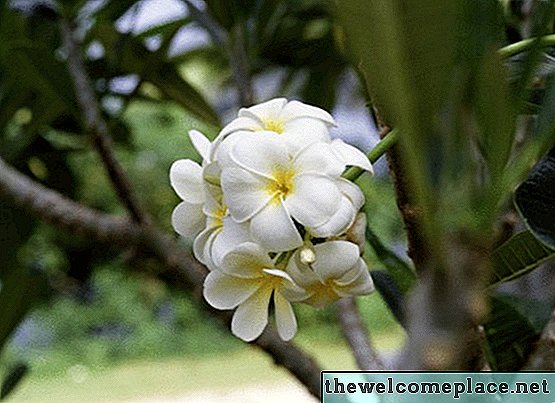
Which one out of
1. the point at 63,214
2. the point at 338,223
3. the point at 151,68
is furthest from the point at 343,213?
the point at 151,68

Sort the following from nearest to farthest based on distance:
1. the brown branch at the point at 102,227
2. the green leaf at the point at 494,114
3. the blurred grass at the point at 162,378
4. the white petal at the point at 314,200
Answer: the green leaf at the point at 494,114, the white petal at the point at 314,200, the brown branch at the point at 102,227, the blurred grass at the point at 162,378

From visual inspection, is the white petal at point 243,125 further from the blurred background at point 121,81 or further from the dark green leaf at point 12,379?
the dark green leaf at point 12,379

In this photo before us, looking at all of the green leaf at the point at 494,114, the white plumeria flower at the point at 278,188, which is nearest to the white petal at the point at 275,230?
the white plumeria flower at the point at 278,188

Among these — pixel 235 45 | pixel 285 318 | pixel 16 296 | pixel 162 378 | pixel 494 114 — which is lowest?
pixel 162 378

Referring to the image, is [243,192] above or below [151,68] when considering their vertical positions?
above

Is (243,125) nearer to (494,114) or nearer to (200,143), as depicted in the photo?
(200,143)

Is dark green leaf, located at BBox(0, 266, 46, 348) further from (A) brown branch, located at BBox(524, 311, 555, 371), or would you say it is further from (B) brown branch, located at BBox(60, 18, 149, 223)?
(A) brown branch, located at BBox(524, 311, 555, 371)
